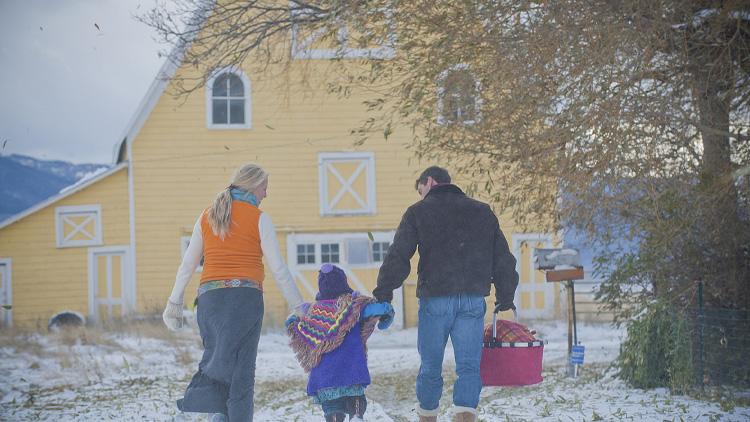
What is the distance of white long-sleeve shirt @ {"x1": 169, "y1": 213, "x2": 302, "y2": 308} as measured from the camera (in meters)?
4.52

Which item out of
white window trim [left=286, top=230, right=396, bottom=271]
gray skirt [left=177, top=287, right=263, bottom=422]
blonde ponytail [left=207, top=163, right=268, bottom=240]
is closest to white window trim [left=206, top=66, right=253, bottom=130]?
white window trim [left=286, top=230, right=396, bottom=271]

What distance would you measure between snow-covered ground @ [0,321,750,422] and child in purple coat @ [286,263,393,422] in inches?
63.3

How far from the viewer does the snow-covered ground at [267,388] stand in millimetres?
6312

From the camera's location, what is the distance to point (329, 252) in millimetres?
16094

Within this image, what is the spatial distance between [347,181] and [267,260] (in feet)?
38.4

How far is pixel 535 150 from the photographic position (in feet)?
22.5

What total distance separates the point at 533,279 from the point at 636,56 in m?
10.7

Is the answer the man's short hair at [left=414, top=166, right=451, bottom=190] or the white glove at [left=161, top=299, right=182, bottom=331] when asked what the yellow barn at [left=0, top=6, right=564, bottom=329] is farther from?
the white glove at [left=161, top=299, right=182, bottom=331]

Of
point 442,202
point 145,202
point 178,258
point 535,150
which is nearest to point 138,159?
point 145,202

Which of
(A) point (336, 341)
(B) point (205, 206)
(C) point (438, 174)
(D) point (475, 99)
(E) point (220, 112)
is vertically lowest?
(A) point (336, 341)

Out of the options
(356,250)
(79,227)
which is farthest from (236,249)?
(79,227)

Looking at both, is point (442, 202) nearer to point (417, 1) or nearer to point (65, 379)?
point (417, 1)

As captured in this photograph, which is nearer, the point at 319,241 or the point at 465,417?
the point at 465,417

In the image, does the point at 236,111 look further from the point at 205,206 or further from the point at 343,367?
the point at 343,367
